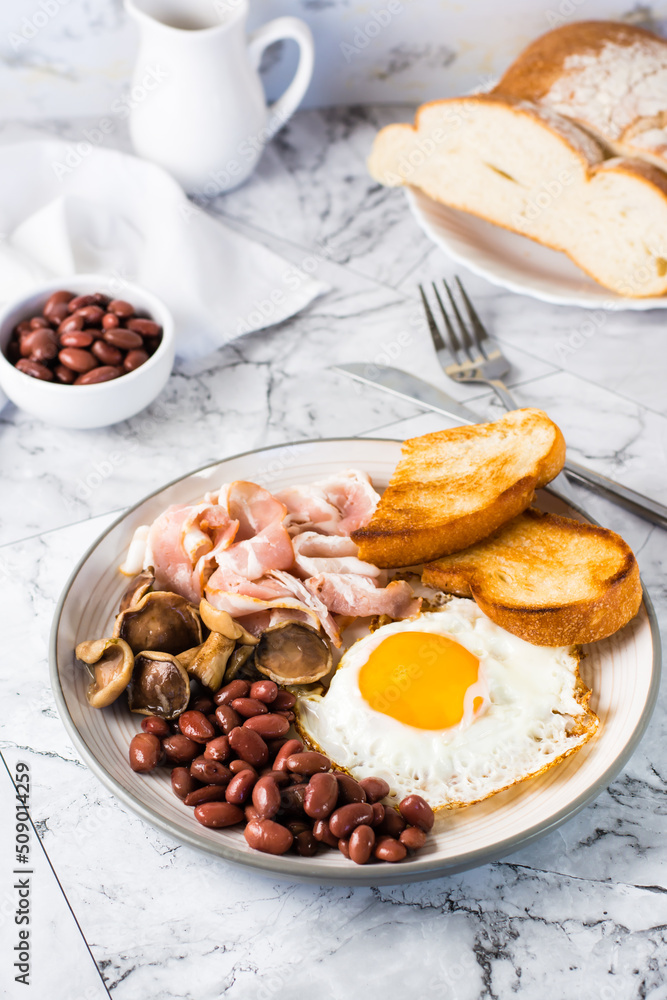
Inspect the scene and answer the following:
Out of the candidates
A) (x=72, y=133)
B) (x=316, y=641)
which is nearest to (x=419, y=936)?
(x=316, y=641)

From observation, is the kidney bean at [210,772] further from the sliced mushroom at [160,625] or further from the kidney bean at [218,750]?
the sliced mushroom at [160,625]

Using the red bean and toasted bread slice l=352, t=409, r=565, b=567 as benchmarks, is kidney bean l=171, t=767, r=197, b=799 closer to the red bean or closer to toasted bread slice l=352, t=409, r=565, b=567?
the red bean

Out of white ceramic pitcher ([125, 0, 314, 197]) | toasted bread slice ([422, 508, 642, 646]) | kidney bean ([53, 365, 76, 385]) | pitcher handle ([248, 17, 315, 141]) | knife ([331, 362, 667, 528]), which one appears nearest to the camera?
toasted bread slice ([422, 508, 642, 646])

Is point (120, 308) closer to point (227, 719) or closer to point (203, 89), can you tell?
Result: point (203, 89)

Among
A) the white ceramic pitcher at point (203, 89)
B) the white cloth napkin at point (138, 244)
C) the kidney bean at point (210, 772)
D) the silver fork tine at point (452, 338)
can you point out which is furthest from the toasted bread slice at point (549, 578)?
the white ceramic pitcher at point (203, 89)

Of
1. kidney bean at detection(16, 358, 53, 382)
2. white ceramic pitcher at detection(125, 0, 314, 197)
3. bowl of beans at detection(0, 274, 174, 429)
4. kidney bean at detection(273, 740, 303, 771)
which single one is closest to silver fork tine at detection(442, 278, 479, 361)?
bowl of beans at detection(0, 274, 174, 429)

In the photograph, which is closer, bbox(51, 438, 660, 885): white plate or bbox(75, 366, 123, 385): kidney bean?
bbox(51, 438, 660, 885): white plate
